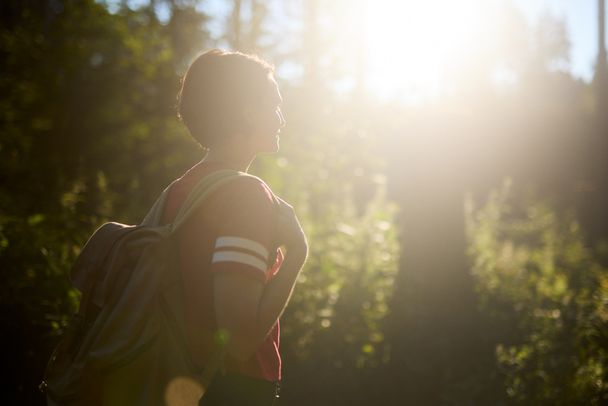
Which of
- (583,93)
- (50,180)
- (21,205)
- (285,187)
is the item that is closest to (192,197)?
(21,205)

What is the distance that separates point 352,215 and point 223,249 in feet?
22.3

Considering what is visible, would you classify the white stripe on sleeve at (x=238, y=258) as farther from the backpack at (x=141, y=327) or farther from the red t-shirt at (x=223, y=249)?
the backpack at (x=141, y=327)

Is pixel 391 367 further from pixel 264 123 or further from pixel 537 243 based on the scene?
pixel 537 243

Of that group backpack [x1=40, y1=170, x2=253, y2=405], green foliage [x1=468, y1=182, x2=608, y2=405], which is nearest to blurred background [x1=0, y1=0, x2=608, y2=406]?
green foliage [x1=468, y1=182, x2=608, y2=405]

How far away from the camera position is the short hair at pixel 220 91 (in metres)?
2.02

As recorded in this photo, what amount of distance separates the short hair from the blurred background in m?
3.42

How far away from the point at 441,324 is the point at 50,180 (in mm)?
6080

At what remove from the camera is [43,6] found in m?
12.1

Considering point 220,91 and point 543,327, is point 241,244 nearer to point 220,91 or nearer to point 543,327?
point 220,91

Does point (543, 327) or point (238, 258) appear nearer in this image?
point (238, 258)

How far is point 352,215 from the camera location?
8.54 meters

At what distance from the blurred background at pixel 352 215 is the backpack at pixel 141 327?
3169mm

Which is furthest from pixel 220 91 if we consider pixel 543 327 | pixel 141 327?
pixel 543 327

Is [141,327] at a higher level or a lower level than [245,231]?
lower
